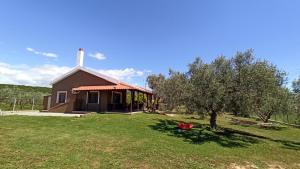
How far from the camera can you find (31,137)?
40.9 feet

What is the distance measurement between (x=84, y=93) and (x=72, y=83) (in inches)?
97.0

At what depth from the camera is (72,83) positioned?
29188 millimetres

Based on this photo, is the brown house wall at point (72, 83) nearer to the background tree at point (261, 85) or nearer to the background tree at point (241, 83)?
the background tree at point (241, 83)

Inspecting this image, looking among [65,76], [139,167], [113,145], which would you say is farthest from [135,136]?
[65,76]

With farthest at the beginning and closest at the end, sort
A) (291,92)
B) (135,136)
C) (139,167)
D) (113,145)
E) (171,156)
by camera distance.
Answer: (291,92) → (135,136) → (113,145) → (171,156) → (139,167)

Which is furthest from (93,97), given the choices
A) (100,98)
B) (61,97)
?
(61,97)

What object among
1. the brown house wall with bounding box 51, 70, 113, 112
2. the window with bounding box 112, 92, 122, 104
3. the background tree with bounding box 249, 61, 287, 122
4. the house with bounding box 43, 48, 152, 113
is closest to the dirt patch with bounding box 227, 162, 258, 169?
the background tree with bounding box 249, 61, 287, 122

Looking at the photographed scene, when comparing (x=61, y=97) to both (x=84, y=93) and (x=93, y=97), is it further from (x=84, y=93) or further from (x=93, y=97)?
(x=93, y=97)

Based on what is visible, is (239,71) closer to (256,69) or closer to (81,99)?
(256,69)

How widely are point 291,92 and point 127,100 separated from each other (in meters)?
25.5

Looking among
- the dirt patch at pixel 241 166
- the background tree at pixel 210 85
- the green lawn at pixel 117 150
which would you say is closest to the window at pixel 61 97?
the green lawn at pixel 117 150

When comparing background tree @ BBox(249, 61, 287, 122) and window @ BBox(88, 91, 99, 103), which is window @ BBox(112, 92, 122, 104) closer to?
window @ BBox(88, 91, 99, 103)

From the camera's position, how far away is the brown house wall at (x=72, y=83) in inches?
1108

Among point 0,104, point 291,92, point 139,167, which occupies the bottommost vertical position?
point 139,167
